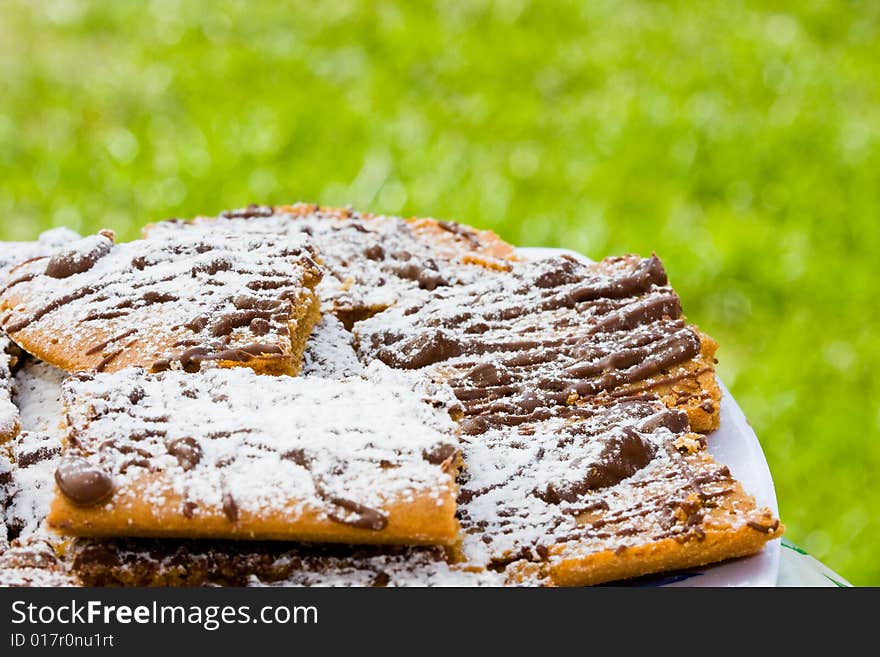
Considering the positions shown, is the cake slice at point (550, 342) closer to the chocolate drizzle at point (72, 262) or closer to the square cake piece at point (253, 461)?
the square cake piece at point (253, 461)

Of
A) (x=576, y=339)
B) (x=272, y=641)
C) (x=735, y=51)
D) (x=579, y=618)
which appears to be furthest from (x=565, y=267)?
(x=735, y=51)

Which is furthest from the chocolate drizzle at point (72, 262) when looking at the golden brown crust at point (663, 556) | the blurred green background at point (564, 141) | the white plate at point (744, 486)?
the blurred green background at point (564, 141)

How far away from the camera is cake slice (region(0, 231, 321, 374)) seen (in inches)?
75.3

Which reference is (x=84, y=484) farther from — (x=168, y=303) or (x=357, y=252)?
(x=357, y=252)

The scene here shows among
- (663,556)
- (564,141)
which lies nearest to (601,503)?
(663,556)

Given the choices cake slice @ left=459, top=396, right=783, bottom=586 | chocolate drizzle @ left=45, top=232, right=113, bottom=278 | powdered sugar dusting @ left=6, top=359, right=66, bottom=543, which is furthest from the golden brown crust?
chocolate drizzle @ left=45, top=232, right=113, bottom=278

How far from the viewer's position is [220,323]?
1.95 meters

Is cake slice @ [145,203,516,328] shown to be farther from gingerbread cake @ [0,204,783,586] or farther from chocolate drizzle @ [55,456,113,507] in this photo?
chocolate drizzle @ [55,456,113,507]

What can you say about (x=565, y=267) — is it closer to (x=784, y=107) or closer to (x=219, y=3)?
(x=784, y=107)

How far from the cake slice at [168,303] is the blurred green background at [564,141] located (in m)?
2.06

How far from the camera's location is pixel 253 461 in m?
1.59

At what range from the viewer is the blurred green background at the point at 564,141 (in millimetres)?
3891

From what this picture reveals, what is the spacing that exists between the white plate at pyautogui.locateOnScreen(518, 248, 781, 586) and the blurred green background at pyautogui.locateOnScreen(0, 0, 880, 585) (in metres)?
1.47

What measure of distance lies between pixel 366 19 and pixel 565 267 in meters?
3.93
